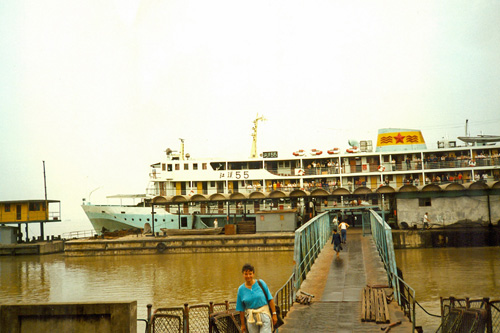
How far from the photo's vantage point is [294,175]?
46.0 m

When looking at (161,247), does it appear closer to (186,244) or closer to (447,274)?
(186,244)

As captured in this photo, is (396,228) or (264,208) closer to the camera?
(396,228)

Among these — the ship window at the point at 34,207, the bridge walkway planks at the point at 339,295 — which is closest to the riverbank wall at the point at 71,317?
the bridge walkway planks at the point at 339,295

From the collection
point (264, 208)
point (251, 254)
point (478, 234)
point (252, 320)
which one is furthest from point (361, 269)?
point (264, 208)

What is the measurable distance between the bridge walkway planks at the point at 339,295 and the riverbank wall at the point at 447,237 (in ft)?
45.3

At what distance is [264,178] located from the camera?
45.7 m

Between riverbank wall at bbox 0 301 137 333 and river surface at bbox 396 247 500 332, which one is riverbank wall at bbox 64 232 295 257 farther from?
riverbank wall at bbox 0 301 137 333

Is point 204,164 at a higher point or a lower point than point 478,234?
higher

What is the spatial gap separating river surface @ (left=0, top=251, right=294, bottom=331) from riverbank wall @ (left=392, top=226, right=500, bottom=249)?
26.0 ft

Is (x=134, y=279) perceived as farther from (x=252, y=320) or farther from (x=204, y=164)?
(x=204, y=164)

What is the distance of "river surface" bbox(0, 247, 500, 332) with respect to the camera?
61.3ft

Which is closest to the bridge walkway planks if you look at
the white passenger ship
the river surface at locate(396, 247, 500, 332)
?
the river surface at locate(396, 247, 500, 332)

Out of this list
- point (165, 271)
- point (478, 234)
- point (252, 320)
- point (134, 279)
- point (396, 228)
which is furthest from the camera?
point (396, 228)

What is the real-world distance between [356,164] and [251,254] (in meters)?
17.5
